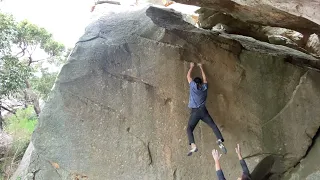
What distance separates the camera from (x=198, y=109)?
688 centimetres

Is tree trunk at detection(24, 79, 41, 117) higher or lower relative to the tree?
lower

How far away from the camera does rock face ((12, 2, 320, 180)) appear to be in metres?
7.43

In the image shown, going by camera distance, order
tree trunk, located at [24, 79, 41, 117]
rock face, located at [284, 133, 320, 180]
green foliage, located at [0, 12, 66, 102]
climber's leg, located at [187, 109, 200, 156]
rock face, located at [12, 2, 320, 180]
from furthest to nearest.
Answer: tree trunk, located at [24, 79, 41, 117], green foliage, located at [0, 12, 66, 102], rock face, located at [12, 2, 320, 180], rock face, located at [284, 133, 320, 180], climber's leg, located at [187, 109, 200, 156]

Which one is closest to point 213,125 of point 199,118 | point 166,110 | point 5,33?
point 199,118

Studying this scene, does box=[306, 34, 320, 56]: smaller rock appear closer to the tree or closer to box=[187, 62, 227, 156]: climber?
box=[187, 62, 227, 156]: climber

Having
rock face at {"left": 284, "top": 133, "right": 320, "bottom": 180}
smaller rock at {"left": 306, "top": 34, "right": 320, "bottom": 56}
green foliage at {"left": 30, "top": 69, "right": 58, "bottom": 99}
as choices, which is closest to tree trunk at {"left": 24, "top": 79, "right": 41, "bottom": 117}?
green foliage at {"left": 30, "top": 69, "right": 58, "bottom": 99}

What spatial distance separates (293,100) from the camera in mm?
7379

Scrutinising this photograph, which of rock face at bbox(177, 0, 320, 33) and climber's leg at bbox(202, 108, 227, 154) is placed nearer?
rock face at bbox(177, 0, 320, 33)

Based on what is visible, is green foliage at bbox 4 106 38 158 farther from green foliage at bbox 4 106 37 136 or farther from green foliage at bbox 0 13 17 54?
green foliage at bbox 0 13 17 54

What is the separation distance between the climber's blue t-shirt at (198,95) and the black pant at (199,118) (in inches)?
4.2

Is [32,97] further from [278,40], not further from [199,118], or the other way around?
[278,40]

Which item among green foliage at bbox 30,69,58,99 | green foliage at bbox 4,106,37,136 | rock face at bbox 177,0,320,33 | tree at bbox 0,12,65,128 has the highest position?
rock face at bbox 177,0,320,33

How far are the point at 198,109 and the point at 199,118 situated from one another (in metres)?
0.21

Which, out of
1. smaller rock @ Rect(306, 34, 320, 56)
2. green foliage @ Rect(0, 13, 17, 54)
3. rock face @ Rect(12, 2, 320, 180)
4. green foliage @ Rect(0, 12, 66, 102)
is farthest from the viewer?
green foliage @ Rect(0, 12, 66, 102)
